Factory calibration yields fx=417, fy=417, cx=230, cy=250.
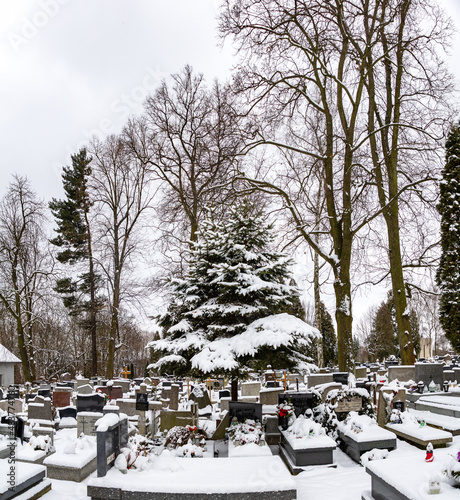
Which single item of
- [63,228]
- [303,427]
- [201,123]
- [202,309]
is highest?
[201,123]

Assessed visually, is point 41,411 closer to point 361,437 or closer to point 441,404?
point 361,437

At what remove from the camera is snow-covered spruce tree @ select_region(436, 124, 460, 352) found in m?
13.1

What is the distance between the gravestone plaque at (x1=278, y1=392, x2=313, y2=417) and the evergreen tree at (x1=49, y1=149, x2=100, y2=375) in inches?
730

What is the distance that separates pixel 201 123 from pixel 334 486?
16571mm

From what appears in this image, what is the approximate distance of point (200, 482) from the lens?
6113 millimetres

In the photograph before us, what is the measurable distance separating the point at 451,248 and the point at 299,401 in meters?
7.59

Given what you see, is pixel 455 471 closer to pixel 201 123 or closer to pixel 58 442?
pixel 58 442

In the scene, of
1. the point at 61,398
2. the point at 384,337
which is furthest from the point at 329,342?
the point at 61,398

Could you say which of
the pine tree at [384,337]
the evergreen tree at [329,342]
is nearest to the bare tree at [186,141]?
the evergreen tree at [329,342]

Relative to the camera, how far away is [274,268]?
34.3 ft

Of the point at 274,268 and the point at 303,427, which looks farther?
the point at 274,268

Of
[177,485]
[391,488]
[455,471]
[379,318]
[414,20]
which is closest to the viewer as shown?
[455,471]

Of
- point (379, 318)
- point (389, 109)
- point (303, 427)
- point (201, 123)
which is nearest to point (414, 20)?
point (389, 109)

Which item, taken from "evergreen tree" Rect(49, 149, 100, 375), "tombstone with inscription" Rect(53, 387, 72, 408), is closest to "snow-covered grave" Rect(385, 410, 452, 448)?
"tombstone with inscription" Rect(53, 387, 72, 408)
